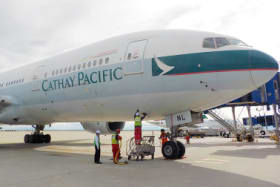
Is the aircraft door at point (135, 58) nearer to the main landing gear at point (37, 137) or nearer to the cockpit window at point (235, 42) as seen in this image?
the cockpit window at point (235, 42)

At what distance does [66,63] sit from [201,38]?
19.7 ft

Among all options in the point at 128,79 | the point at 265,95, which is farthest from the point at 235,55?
the point at 265,95

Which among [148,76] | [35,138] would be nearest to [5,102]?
[35,138]

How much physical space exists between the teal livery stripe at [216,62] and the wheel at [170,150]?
2.34m

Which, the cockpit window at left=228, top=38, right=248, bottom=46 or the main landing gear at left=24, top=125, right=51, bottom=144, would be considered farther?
the main landing gear at left=24, top=125, right=51, bottom=144

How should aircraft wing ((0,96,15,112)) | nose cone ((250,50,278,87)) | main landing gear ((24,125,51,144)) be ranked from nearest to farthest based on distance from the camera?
1. nose cone ((250,50,278,87))
2. aircraft wing ((0,96,15,112))
3. main landing gear ((24,125,51,144))

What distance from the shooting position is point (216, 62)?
7.60 metres

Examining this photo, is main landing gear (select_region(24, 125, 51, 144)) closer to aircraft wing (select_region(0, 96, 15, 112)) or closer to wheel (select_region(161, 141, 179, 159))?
aircraft wing (select_region(0, 96, 15, 112))

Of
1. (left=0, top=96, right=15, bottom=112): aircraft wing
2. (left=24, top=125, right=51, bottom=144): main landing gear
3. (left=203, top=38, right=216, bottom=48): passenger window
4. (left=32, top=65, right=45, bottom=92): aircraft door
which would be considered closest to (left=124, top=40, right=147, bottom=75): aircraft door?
(left=203, top=38, right=216, bottom=48): passenger window

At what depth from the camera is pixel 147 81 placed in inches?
332

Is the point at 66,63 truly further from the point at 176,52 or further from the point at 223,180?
the point at 223,180

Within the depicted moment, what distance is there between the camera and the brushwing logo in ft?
26.9

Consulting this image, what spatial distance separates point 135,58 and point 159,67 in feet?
3.24

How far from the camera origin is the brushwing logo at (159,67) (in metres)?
8.21
